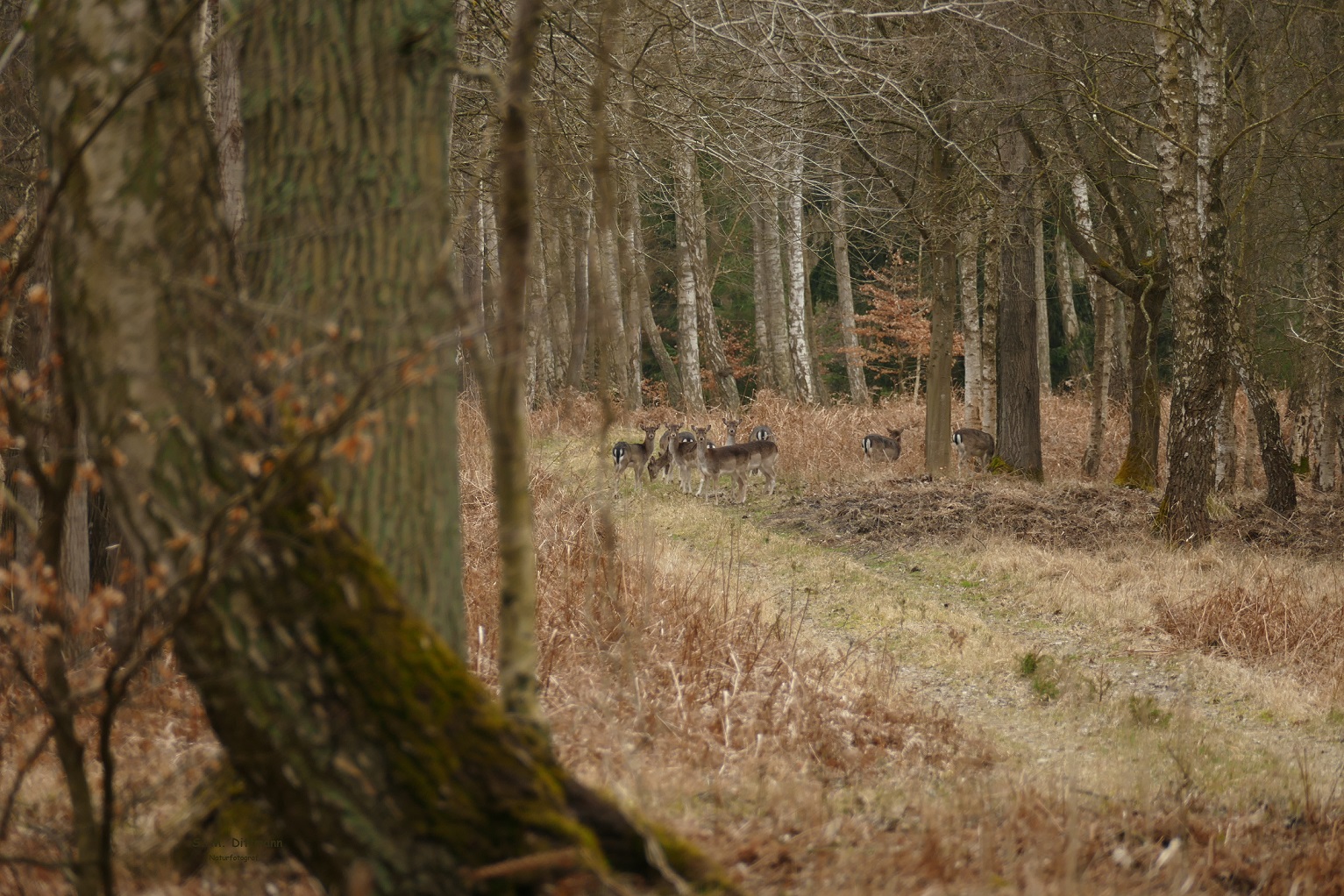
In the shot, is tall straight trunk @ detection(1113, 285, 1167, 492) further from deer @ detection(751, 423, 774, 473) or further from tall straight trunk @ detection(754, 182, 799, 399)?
tall straight trunk @ detection(754, 182, 799, 399)

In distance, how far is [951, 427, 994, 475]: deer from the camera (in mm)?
17125

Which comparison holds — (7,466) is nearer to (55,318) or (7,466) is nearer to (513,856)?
(55,318)

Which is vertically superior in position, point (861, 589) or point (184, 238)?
point (184, 238)

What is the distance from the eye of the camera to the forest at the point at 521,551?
2.97 m

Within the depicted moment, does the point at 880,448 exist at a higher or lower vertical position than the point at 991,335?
lower

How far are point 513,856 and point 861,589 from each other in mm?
8319

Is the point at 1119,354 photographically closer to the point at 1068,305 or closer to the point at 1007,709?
the point at 1068,305

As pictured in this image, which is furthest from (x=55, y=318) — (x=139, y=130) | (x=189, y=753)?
(x=189, y=753)

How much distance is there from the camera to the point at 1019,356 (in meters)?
16.8

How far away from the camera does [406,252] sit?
3.37m

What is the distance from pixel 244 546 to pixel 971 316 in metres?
16.4

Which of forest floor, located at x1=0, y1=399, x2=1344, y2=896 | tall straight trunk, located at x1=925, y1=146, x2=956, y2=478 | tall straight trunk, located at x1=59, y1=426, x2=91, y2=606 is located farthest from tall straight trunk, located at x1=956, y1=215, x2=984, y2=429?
tall straight trunk, located at x1=59, y1=426, x2=91, y2=606

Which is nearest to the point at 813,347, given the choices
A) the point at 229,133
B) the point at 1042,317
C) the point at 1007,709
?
the point at 1042,317

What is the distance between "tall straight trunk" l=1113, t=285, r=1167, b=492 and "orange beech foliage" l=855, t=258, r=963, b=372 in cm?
1402
